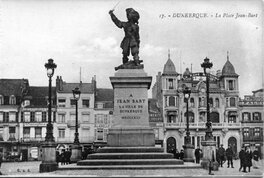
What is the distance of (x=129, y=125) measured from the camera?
24.0 meters

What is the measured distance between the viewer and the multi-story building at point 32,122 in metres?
67.0

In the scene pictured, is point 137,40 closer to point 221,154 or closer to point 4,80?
point 221,154

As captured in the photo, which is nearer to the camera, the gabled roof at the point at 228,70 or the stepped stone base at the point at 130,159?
the stepped stone base at the point at 130,159

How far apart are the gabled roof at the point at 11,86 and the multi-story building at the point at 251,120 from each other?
35.1m

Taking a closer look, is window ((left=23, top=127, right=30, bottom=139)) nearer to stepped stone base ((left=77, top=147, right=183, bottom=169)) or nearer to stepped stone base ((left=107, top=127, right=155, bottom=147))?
stepped stone base ((left=107, top=127, right=155, bottom=147))

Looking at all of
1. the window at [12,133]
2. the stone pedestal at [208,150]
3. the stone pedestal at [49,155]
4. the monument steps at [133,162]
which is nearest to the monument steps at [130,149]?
the monument steps at [133,162]

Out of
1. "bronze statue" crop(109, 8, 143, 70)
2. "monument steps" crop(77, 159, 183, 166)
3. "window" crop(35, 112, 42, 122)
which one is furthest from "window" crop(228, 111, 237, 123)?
"monument steps" crop(77, 159, 183, 166)

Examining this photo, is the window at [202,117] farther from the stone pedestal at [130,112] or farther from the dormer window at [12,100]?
the stone pedestal at [130,112]

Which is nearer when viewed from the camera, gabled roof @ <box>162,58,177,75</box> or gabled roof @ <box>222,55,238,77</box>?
gabled roof @ <box>162,58,177,75</box>

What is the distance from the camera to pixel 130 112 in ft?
79.1

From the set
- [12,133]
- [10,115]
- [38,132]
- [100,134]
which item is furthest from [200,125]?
[10,115]

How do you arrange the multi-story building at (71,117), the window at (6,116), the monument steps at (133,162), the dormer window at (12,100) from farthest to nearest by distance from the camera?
the multi-story building at (71,117), the dormer window at (12,100), the window at (6,116), the monument steps at (133,162)

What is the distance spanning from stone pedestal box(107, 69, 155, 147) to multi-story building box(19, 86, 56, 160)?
4495 cm

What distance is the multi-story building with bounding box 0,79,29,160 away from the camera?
66625 millimetres
